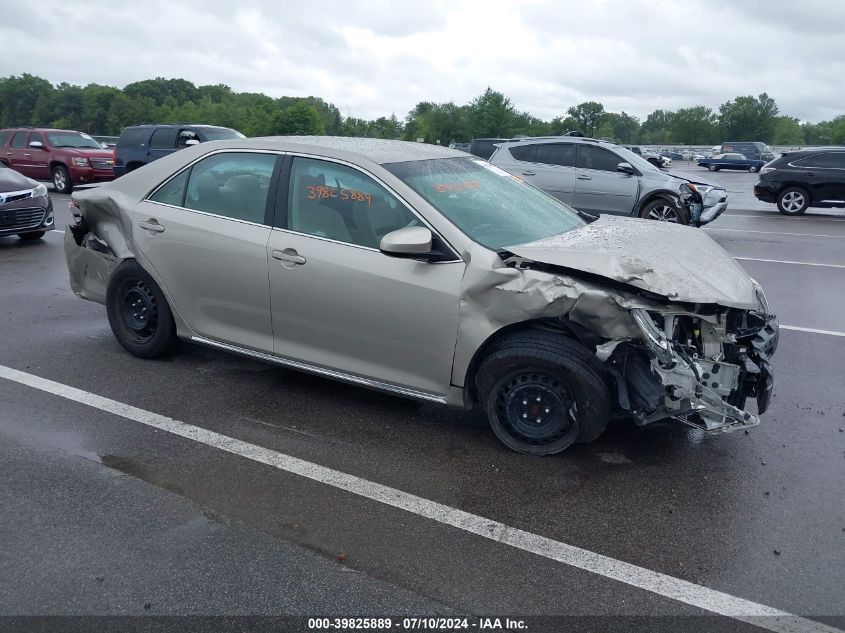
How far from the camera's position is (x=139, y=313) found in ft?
18.9

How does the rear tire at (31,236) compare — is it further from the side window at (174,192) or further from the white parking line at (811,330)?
the white parking line at (811,330)

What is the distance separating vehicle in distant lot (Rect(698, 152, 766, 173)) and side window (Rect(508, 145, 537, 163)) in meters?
36.6

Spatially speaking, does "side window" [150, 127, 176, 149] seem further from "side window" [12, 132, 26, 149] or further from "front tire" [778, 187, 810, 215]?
"front tire" [778, 187, 810, 215]

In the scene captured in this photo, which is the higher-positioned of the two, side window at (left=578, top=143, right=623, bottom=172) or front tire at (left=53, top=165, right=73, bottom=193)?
side window at (left=578, top=143, right=623, bottom=172)

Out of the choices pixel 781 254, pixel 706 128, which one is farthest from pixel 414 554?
pixel 706 128

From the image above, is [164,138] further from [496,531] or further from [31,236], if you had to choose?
[496,531]

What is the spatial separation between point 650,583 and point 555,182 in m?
11.4

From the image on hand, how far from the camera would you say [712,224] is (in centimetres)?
1642

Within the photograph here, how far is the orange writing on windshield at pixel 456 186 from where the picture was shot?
4.74 m

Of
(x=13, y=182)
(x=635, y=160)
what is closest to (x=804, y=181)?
(x=635, y=160)

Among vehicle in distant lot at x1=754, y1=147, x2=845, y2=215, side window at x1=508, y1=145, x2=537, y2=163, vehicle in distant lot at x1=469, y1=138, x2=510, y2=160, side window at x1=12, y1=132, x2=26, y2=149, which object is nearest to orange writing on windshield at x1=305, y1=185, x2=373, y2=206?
side window at x1=508, y1=145, x2=537, y2=163

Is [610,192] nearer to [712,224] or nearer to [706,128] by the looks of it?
[712,224]

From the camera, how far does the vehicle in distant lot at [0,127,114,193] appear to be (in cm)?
2011

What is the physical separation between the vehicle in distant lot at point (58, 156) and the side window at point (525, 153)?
11627mm
